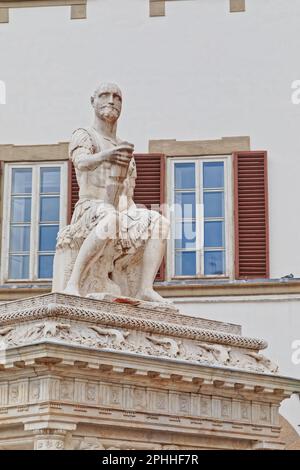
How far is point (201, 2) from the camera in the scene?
18375 millimetres

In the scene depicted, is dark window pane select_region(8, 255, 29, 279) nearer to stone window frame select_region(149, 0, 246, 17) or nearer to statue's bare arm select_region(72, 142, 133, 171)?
stone window frame select_region(149, 0, 246, 17)

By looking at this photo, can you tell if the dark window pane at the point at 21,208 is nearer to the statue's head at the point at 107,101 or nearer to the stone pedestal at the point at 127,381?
the statue's head at the point at 107,101

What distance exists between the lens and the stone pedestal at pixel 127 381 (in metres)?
10.0

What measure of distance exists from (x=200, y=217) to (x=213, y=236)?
1.05ft

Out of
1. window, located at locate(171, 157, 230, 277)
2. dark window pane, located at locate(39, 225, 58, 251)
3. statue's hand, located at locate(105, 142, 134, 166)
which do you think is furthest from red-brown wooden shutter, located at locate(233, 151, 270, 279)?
statue's hand, located at locate(105, 142, 134, 166)

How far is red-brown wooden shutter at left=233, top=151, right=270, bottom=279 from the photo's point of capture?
1723cm

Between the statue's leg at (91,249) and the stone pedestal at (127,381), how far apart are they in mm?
408

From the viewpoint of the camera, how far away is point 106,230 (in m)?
11.2

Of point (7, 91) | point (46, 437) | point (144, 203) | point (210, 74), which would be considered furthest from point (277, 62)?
point (46, 437)

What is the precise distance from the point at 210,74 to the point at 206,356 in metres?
7.60

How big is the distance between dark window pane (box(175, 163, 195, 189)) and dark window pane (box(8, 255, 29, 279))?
7.73ft

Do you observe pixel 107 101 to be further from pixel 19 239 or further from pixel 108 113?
pixel 19 239

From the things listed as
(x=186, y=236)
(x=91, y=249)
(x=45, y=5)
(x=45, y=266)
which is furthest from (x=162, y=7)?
(x=91, y=249)
